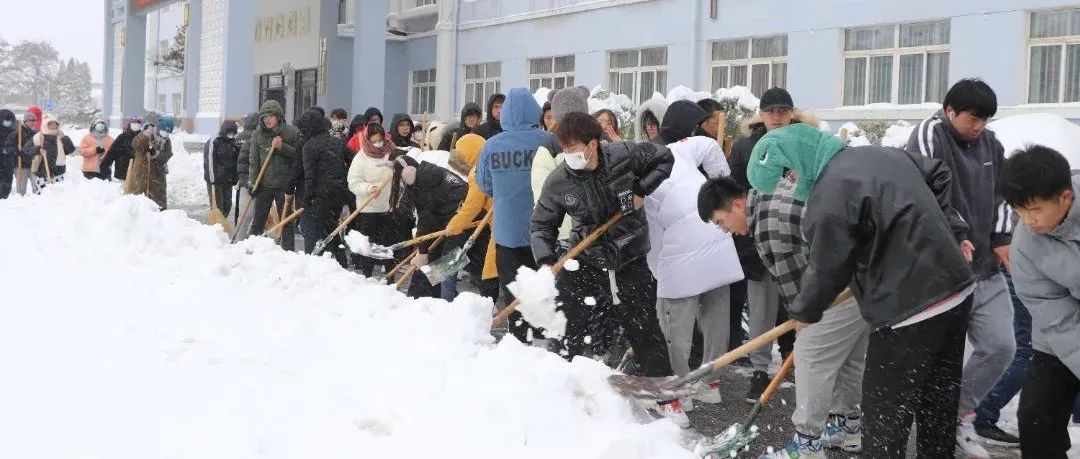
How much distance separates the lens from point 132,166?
15977mm

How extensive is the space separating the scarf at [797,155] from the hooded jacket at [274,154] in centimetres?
875

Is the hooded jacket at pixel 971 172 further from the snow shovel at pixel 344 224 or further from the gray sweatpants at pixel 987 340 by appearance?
the snow shovel at pixel 344 224

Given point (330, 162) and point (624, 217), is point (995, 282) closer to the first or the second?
point (624, 217)

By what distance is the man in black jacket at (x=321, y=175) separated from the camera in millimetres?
11281

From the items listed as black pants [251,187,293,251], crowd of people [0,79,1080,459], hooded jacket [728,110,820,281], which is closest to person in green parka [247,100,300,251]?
black pants [251,187,293,251]

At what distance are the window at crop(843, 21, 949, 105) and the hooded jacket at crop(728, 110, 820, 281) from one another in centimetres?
959

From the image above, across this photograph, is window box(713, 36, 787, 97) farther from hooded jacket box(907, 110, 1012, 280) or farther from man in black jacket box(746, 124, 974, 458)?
man in black jacket box(746, 124, 974, 458)

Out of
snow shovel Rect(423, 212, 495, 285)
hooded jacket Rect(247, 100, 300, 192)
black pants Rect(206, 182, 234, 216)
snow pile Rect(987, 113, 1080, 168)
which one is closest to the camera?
snow pile Rect(987, 113, 1080, 168)

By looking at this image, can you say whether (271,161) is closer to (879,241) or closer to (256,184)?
(256,184)

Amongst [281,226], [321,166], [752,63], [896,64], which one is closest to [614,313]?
[321,166]

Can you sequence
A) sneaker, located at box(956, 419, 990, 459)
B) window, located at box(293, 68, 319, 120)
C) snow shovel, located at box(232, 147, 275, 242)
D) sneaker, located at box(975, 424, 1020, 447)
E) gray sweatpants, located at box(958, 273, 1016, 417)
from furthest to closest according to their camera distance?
window, located at box(293, 68, 319, 120) → snow shovel, located at box(232, 147, 275, 242) → sneaker, located at box(975, 424, 1020, 447) → sneaker, located at box(956, 419, 990, 459) → gray sweatpants, located at box(958, 273, 1016, 417)

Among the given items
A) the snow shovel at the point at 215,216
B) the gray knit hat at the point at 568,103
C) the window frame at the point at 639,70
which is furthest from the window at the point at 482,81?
the gray knit hat at the point at 568,103

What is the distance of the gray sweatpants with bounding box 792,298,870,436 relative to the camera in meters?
4.88

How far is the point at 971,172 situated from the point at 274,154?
28.7ft
